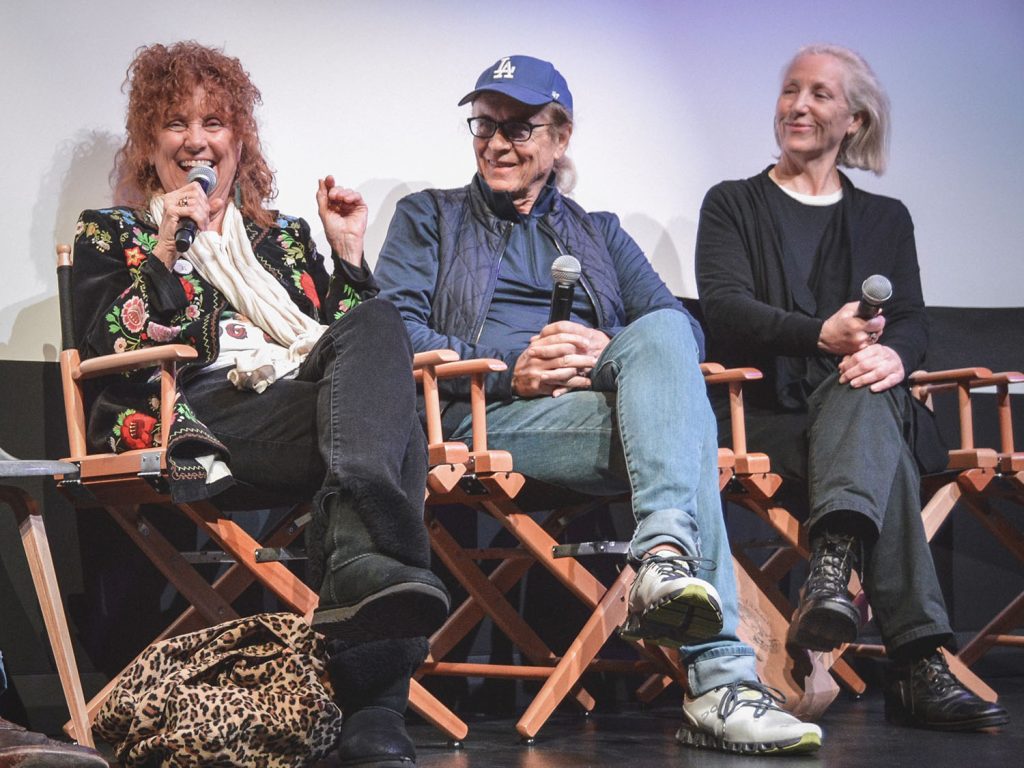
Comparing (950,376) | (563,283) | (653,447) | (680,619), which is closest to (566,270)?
(563,283)

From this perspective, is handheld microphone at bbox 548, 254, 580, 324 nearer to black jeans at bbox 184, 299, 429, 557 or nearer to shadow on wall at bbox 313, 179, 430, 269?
black jeans at bbox 184, 299, 429, 557

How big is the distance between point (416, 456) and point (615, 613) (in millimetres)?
734

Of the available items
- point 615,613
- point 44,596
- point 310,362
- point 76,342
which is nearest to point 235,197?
point 76,342

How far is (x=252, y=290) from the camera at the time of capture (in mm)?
3057

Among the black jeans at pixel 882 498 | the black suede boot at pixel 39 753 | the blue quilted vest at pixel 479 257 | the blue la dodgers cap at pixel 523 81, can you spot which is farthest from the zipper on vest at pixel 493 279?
→ the black suede boot at pixel 39 753

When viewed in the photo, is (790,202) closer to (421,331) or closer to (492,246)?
(492,246)

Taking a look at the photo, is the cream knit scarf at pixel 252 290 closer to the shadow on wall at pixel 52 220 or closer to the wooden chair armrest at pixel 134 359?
the wooden chair armrest at pixel 134 359

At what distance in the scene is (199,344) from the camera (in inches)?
113

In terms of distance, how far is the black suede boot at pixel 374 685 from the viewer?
2.34 metres

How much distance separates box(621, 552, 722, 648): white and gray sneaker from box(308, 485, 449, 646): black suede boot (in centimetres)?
40

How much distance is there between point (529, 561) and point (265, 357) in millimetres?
928

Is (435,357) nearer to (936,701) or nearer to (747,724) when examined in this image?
(747,724)

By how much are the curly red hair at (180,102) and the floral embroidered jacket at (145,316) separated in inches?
8.5

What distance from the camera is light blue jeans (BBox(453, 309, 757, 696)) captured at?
2.57 m
